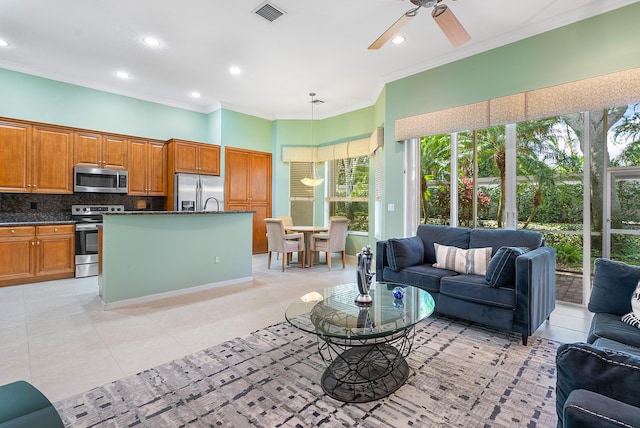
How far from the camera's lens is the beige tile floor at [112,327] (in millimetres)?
2246

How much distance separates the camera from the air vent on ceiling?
328 centimetres

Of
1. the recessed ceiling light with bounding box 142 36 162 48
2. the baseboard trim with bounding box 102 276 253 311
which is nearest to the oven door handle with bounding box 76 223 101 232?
the baseboard trim with bounding box 102 276 253 311

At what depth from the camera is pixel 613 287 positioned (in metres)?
2.09

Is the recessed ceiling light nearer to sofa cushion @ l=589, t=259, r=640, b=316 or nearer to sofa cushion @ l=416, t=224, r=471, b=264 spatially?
sofa cushion @ l=416, t=224, r=471, b=264

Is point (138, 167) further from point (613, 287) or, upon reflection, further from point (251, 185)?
point (613, 287)

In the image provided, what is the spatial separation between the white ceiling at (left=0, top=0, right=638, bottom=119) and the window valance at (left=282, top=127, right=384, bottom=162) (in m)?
1.00

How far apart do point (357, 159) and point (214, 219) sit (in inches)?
136

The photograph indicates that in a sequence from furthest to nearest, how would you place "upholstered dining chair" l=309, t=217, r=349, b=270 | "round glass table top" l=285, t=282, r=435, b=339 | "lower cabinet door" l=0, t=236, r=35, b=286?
"upholstered dining chair" l=309, t=217, r=349, b=270
"lower cabinet door" l=0, t=236, r=35, b=286
"round glass table top" l=285, t=282, r=435, b=339

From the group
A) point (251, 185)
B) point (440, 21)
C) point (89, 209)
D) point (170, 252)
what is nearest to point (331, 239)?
point (251, 185)

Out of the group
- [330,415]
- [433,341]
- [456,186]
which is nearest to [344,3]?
[456,186]

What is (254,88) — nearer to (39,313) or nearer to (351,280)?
(351,280)

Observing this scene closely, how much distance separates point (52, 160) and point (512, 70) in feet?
21.8

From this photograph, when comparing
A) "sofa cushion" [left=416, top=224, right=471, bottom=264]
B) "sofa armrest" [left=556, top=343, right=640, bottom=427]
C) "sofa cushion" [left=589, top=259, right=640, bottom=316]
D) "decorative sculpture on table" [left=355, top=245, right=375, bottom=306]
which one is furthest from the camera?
"sofa cushion" [left=416, top=224, right=471, bottom=264]

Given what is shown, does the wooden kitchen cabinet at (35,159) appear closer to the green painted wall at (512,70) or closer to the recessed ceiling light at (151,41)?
the recessed ceiling light at (151,41)
